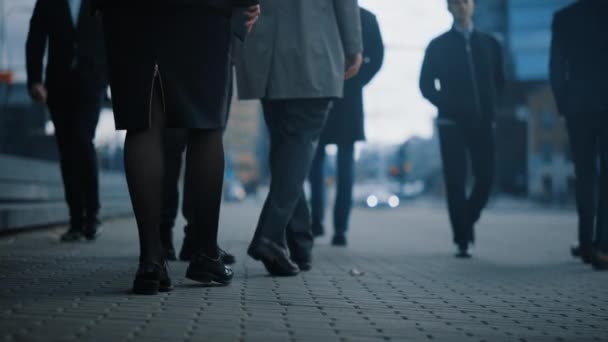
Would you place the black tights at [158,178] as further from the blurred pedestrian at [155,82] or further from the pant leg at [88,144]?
the pant leg at [88,144]

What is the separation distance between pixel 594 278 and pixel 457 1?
2.98m

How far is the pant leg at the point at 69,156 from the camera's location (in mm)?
6227

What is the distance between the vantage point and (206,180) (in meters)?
3.63

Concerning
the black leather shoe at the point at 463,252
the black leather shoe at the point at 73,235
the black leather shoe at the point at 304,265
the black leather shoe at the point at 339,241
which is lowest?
the black leather shoe at the point at 339,241

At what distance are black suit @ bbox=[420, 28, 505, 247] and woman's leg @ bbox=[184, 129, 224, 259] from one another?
342 cm

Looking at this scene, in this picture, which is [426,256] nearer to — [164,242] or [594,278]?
[594,278]

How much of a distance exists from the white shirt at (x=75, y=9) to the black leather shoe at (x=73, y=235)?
1.70 m

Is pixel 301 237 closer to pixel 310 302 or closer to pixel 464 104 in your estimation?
pixel 310 302

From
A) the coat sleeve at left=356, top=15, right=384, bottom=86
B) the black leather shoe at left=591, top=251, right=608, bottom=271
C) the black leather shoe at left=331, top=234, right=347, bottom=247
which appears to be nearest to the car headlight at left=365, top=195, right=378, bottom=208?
the black leather shoe at left=331, top=234, right=347, bottom=247

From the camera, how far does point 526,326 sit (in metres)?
3.00

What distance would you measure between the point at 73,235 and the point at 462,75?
3.61 m

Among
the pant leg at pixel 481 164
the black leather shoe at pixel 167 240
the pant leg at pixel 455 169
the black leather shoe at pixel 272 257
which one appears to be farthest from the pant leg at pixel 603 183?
the black leather shoe at pixel 167 240

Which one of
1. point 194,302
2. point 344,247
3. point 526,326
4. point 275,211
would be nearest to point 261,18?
point 275,211

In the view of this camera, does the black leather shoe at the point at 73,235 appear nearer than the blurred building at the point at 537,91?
Yes
